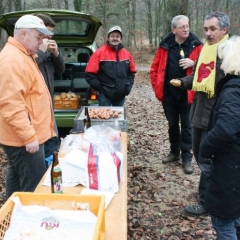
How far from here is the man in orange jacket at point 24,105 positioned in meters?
2.43

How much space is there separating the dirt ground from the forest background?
15.2 m

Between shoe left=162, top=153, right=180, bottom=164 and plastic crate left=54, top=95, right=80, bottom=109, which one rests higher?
plastic crate left=54, top=95, right=80, bottom=109

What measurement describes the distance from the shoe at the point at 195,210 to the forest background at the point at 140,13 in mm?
17222

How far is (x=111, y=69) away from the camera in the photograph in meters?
4.68

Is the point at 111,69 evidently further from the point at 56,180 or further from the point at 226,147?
the point at 56,180

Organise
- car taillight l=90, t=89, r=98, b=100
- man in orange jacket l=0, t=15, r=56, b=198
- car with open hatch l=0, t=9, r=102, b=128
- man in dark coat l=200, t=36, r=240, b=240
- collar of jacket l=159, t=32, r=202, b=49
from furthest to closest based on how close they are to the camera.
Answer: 1. car taillight l=90, t=89, r=98, b=100
2. car with open hatch l=0, t=9, r=102, b=128
3. collar of jacket l=159, t=32, r=202, b=49
4. man in orange jacket l=0, t=15, r=56, b=198
5. man in dark coat l=200, t=36, r=240, b=240

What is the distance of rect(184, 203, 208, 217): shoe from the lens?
135 inches

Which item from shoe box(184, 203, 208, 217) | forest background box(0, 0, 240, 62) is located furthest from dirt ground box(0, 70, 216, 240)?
forest background box(0, 0, 240, 62)

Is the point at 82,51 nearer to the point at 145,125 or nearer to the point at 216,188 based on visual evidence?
the point at 145,125

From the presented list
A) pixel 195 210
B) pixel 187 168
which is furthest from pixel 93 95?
pixel 195 210

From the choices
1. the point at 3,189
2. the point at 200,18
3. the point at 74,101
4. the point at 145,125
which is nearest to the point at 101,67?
the point at 74,101

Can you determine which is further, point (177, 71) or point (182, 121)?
point (182, 121)

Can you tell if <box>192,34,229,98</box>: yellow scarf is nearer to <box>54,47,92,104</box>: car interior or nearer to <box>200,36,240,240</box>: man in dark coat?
<box>200,36,240,240</box>: man in dark coat

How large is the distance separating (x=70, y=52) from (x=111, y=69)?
2.23m
